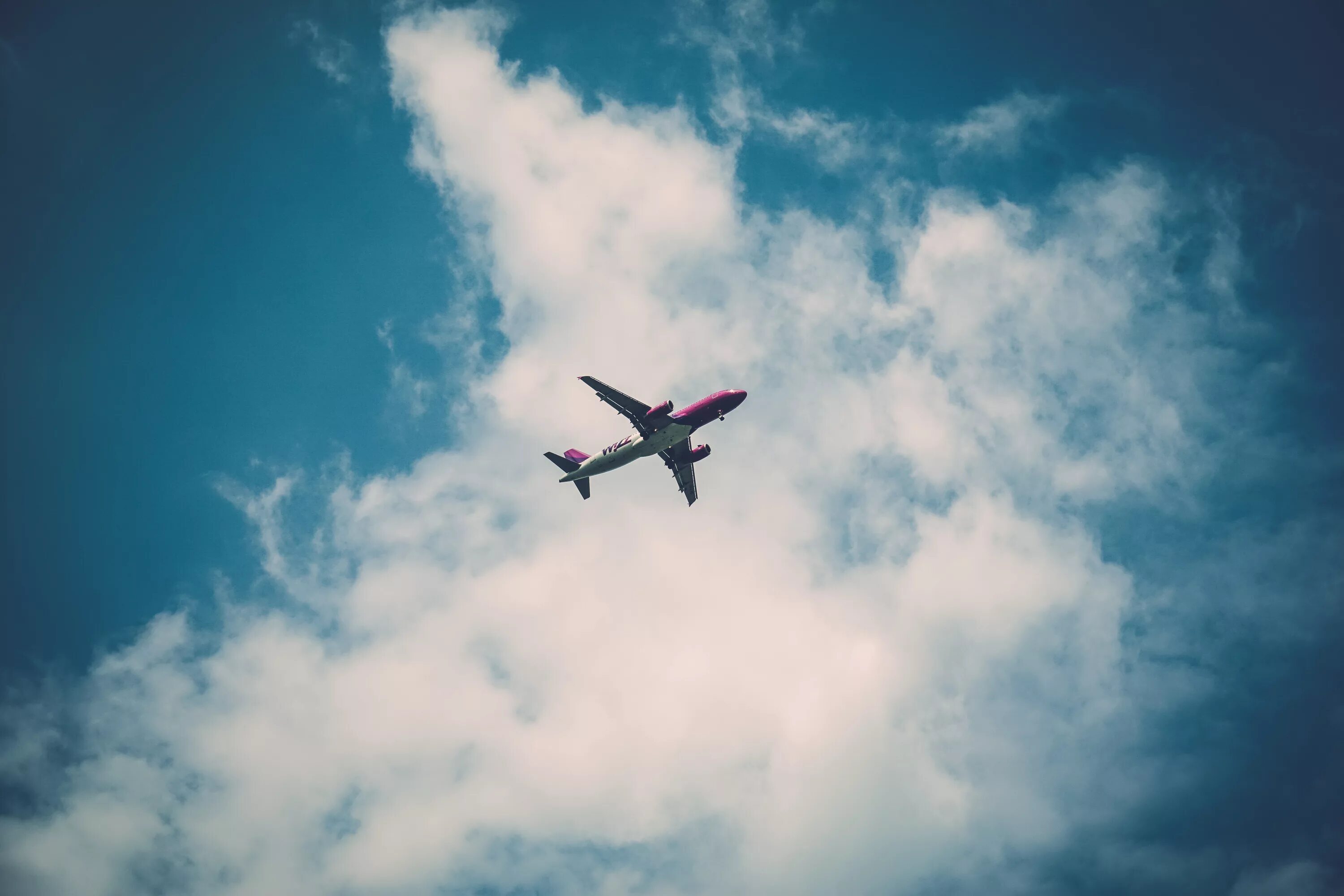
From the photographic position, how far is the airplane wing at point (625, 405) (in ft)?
318

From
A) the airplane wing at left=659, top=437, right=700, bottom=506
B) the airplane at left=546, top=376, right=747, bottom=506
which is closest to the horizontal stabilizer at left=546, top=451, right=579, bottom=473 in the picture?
the airplane at left=546, top=376, right=747, bottom=506

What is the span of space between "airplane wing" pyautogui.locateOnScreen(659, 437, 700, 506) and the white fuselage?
3320mm

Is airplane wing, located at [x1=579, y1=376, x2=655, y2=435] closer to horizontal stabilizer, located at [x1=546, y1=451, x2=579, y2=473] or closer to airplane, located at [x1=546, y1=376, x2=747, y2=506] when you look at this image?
airplane, located at [x1=546, y1=376, x2=747, y2=506]

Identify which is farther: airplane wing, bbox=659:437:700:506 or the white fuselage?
airplane wing, bbox=659:437:700:506

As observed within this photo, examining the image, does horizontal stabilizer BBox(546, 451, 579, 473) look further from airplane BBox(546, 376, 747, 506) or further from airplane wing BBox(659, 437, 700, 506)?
airplane wing BBox(659, 437, 700, 506)

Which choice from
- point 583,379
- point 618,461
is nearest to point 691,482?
point 618,461

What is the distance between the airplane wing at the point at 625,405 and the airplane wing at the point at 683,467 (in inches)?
314

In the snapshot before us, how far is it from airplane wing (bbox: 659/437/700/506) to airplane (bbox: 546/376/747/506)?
3.4 inches

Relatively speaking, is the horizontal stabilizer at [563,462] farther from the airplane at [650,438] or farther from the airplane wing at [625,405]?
the airplane wing at [625,405]

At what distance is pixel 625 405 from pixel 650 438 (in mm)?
4997

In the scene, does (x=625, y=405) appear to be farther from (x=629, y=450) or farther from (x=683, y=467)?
(x=683, y=467)

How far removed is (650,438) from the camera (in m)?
98.7

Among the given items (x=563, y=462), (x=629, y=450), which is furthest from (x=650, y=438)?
(x=563, y=462)

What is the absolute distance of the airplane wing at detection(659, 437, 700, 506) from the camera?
108562mm
